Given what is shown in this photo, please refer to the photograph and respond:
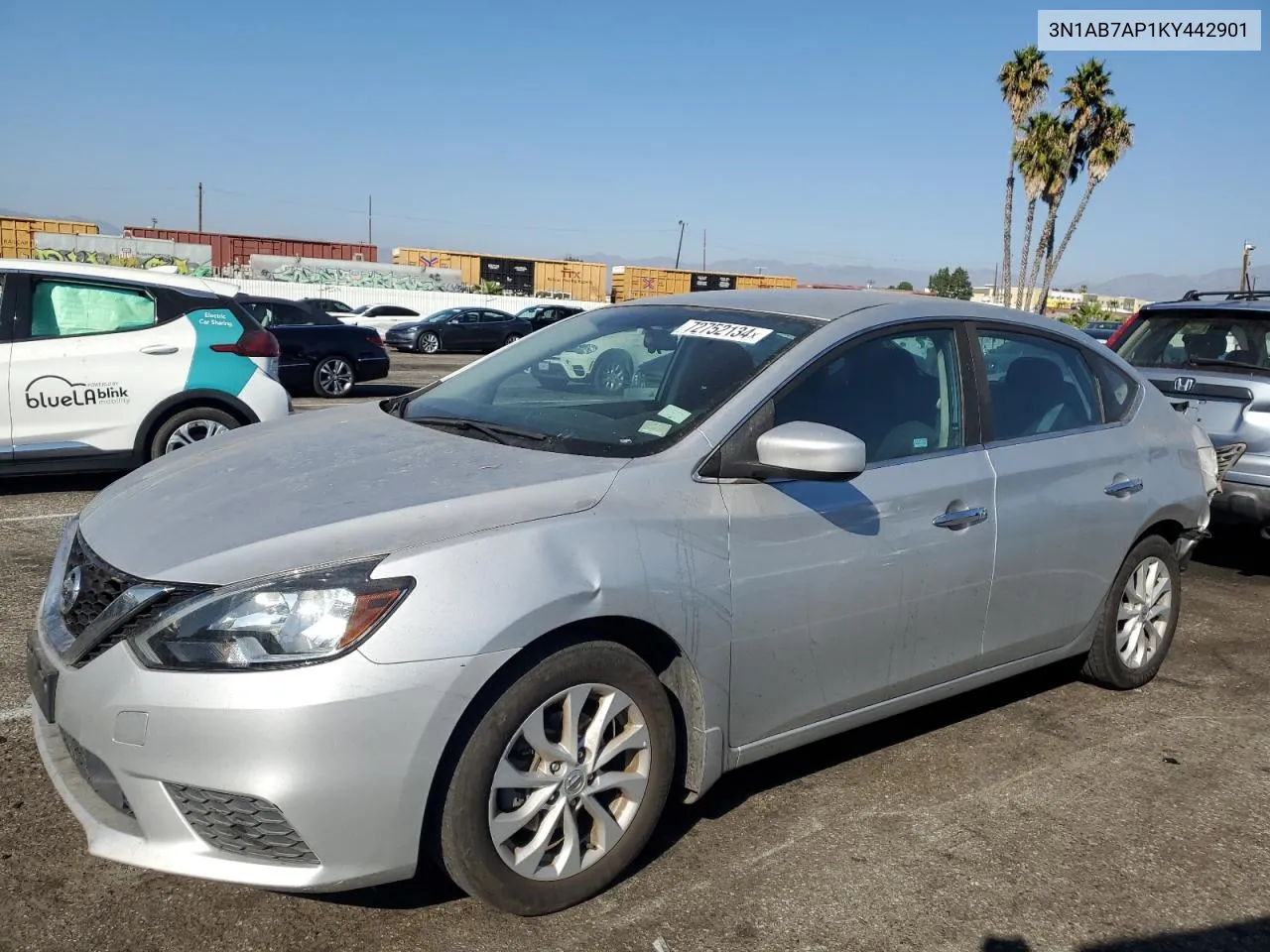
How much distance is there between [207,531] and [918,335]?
236 cm

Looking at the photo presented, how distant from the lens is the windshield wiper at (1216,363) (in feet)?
21.4

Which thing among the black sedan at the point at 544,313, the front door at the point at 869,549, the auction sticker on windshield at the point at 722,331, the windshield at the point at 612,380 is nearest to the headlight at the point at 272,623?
the windshield at the point at 612,380

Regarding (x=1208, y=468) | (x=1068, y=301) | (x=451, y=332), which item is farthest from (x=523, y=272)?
(x=1208, y=468)

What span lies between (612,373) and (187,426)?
4.81 meters

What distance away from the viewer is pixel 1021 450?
13.0 feet

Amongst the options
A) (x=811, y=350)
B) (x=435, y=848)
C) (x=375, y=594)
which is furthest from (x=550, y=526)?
(x=811, y=350)

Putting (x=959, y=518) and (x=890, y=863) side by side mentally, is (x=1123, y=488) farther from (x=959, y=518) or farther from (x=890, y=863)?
(x=890, y=863)

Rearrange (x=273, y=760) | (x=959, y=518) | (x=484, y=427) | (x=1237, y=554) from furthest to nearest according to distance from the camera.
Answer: (x=1237, y=554)
(x=959, y=518)
(x=484, y=427)
(x=273, y=760)

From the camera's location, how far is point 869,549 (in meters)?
3.37

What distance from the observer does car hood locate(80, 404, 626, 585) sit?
8.54 ft

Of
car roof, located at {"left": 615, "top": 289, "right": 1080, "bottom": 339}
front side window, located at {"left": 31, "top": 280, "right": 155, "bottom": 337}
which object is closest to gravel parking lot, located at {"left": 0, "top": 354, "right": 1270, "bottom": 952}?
car roof, located at {"left": 615, "top": 289, "right": 1080, "bottom": 339}

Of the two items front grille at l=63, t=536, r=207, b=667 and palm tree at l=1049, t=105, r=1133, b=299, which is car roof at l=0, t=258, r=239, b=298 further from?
palm tree at l=1049, t=105, r=1133, b=299

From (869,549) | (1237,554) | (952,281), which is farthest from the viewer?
(952,281)

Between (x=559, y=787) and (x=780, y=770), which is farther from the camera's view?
(x=780, y=770)
